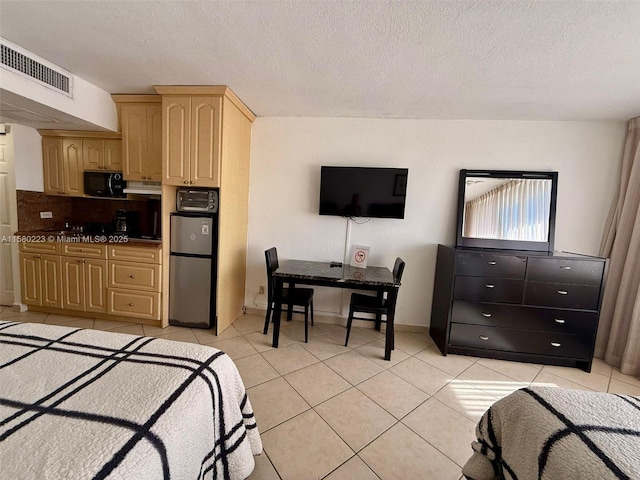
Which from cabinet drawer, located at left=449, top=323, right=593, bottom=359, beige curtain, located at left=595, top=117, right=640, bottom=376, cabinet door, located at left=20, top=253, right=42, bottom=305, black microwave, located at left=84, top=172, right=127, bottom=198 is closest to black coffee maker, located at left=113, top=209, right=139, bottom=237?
black microwave, located at left=84, top=172, right=127, bottom=198

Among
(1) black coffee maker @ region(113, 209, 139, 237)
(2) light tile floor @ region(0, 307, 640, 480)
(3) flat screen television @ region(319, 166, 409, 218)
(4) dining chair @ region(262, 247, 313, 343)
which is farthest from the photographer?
(1) black coffee maker @ region(113, 209, 139, 237)

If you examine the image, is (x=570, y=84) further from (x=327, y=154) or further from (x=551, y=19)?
(x=327, y=154)

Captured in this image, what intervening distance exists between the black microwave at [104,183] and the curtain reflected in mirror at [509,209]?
151 inches

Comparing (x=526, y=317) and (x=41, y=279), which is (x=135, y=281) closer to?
(x=41, y=279)

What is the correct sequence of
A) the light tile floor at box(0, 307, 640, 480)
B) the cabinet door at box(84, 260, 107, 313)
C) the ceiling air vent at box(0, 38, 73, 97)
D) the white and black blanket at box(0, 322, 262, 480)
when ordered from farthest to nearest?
the cabinet door at box(84, 260, 107, 313), the ceiling air vent at box(0, 38, 73, 97), the light tile floor at box(0, 307, 640, 480), the white and black blanket at box(0, 322, 262, 480)

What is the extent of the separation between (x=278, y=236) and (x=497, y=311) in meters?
2.38

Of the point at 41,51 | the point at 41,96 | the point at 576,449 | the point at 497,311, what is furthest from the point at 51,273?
the point at 497,311

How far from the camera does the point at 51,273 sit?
274 cm

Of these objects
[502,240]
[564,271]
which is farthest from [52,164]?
[564,271]

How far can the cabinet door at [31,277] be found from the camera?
9.04ft

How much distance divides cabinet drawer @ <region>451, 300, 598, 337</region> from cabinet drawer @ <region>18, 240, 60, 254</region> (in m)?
4.14

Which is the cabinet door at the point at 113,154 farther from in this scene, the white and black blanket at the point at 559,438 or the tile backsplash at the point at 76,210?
the white and black blanket at the point at 559,438

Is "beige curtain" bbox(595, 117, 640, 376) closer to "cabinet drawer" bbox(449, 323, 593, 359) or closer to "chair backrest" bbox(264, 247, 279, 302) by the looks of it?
"cabinet drawer" bbox(449, 323, 593, 359)

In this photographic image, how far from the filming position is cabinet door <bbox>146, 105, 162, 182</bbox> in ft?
8.49
